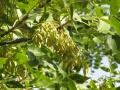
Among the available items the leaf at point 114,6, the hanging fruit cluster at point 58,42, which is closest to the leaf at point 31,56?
the hanging fruit cluster at point 58,42

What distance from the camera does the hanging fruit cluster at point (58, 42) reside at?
1.67m

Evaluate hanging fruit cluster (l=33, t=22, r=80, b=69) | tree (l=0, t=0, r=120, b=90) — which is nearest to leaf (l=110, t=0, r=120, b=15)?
tree (l=0, t=0, r=120, b=90)

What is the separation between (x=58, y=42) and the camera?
1666mm

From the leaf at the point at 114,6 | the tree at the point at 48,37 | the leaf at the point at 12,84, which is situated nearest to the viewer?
the leaf at the point at 114,6

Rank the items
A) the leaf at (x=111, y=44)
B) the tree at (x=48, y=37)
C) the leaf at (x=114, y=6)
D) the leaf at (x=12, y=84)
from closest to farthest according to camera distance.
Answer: the leaf at (x=114, y=6), the tree at (x=48, y=37), the leaf at (x=111, y=44), the leaf at (x=12, y=84)

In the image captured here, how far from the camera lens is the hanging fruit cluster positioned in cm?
167

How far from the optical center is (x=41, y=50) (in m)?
2.10

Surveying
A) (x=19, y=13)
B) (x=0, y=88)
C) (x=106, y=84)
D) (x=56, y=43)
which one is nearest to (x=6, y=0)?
(x=19, y=13)

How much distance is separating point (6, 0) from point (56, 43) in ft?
1.36

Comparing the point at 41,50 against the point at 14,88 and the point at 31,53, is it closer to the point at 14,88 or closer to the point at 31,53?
the point at 31,53

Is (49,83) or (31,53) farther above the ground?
(31,53)

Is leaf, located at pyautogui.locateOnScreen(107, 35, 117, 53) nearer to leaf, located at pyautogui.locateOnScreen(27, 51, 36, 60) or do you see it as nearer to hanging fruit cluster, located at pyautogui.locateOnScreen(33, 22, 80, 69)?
hanging fruit cluster, located at pyautogui.locateOnScreen(33, 22, 80, 69)

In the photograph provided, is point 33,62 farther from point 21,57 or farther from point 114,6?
point 114,6

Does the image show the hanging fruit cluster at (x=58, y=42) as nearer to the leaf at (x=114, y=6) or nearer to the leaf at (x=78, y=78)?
the leaf at (x=114, y=6)
